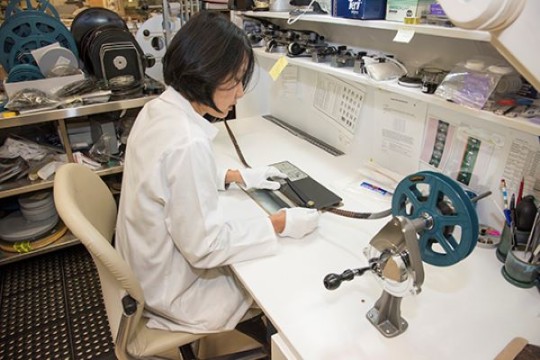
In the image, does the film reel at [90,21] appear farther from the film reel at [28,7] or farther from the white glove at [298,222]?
the white glove at [298,222]

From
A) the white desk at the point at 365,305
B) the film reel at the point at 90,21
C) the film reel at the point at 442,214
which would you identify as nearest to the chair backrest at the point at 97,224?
the white desk at the point at 365,305

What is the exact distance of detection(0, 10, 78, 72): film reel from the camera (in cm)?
178

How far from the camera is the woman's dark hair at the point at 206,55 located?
973 mm

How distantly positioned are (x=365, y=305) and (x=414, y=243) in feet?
0.76

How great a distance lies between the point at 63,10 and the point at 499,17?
3.94 m

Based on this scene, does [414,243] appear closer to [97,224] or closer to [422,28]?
[422,28]

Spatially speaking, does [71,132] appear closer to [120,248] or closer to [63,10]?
[120,248]

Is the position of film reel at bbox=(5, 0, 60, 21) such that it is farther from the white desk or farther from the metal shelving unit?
the white desk

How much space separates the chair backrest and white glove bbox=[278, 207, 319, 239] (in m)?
0.43

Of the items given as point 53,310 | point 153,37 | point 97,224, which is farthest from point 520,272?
point 153,37

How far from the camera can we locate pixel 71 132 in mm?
1992

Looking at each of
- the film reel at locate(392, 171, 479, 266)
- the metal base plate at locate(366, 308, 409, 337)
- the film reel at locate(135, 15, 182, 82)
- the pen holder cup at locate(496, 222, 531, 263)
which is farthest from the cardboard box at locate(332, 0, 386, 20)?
the film reel at locate(135, 15, 182, 82)

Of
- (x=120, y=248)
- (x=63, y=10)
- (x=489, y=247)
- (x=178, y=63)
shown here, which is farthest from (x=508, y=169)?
(x=63, y=10)

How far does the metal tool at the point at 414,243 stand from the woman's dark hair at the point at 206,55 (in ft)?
1.80
